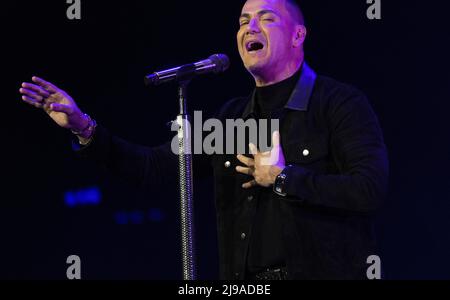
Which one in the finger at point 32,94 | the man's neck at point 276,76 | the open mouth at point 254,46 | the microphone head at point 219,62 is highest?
the open mouth at point 254,46

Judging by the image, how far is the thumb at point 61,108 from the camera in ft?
7.24

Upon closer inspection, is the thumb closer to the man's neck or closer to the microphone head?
the microphone head

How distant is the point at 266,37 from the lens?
8.09 ft

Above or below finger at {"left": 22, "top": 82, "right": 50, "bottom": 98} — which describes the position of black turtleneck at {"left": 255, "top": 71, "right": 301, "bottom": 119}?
above

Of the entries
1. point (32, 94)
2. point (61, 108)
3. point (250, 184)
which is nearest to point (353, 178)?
point (250, 184)

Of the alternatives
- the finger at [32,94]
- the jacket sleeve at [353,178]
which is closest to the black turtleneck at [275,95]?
the jacket sleeve at [353,178]

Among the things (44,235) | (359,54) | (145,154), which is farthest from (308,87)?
(44,235)

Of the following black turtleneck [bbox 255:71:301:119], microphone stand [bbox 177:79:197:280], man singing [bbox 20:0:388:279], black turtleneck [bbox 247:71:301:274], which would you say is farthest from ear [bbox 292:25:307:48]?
microphone stand [bbox 177:79:197:280]

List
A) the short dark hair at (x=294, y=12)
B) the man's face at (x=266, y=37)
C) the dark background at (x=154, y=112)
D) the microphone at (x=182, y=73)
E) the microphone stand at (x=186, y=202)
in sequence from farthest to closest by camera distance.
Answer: the dark background at (x=154, y=112) < the short dark hair at (x=294, y=12) < the man's face at (x=266, y=37) < the microphone at (x=182, y=73) < the microphone stand at (x=186, y=202)

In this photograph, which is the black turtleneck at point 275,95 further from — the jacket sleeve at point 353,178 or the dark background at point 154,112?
the dark background at point 154,112

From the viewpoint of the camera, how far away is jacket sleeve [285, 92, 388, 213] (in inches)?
83.0

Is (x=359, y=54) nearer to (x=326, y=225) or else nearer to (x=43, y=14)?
(x=326, y=225)

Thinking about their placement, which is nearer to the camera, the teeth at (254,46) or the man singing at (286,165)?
the man singing at (286,165)

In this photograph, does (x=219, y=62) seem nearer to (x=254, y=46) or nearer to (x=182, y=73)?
(x=182, y=73)
